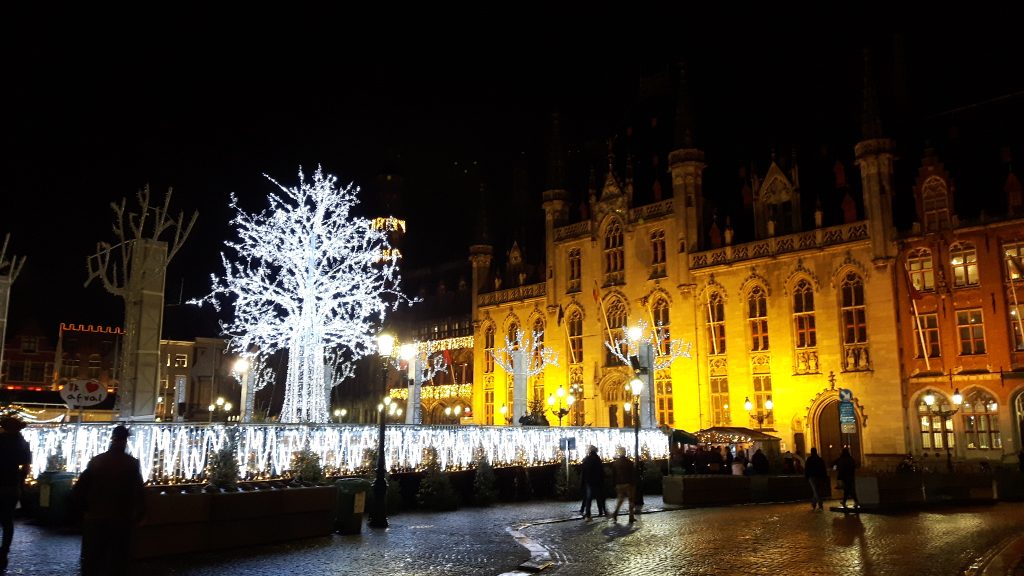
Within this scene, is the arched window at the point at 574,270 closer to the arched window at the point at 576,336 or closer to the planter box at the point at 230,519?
the arched window at the point at 576,336

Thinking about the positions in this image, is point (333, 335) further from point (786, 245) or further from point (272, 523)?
point (786, 245)

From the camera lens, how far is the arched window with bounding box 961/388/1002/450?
114 feet

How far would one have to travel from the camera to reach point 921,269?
3762cm

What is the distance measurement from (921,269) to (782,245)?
22.0 feet

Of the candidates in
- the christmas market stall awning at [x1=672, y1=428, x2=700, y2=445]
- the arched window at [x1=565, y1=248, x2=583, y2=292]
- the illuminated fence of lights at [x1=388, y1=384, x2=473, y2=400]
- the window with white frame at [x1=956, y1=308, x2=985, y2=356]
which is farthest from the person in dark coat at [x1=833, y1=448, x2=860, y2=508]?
the illuminated fence of lights at [x1=388, y1=384, x2=473, y2=400]

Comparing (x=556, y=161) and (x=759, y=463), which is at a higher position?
(x=556, y=161)

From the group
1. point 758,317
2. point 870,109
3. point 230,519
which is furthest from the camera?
point 758,317

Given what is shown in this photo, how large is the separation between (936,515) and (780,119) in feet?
118

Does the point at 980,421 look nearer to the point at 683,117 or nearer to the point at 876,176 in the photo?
the point at 876,176

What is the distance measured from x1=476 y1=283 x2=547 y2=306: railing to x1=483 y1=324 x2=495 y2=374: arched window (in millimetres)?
1745

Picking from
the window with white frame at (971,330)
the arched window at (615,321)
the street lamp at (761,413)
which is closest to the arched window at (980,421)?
the window with white frame at (971,330)

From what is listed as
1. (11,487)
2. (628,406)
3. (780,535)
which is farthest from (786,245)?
(11,487)

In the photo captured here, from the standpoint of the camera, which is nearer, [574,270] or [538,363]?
[574,270]

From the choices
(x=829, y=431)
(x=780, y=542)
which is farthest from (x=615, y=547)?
(x=829, y=431)
